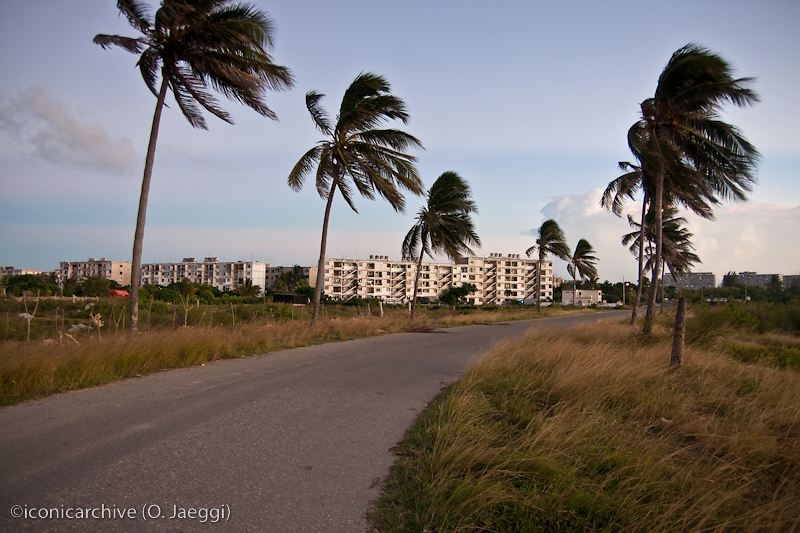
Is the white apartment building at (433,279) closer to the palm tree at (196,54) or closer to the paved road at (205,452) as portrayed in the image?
the palm tree at (196,54)

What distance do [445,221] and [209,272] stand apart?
138125mm

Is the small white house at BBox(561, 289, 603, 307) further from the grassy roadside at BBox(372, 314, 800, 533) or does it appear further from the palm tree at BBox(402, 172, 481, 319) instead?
the grassy roadside at BBox(372, 314, 800, 533)

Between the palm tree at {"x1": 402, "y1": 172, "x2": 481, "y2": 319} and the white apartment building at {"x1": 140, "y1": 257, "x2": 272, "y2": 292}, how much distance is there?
118 m

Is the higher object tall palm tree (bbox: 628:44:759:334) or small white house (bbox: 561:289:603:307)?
tall palm tree (bbox: 628:44:759:334)

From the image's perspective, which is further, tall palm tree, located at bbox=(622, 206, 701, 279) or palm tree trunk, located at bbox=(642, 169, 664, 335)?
tall palm tree, located at bbox=(622, 206, 701, 279)

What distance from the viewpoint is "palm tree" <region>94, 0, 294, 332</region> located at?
1059cm

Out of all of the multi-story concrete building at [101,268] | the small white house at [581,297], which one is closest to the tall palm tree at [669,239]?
the small white house at [581,297]

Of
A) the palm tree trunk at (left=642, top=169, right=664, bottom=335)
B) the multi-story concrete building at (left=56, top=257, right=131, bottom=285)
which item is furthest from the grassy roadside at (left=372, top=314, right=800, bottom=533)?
the multi-story concrete building at (left=56, top=257, right=131, bottom=285)

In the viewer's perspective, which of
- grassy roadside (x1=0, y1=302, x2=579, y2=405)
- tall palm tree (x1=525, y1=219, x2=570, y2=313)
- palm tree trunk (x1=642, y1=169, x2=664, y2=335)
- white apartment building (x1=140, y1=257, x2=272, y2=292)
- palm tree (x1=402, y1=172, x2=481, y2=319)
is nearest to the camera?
grassy roadside (x1=0, y1=302, x2=579, y2=405)

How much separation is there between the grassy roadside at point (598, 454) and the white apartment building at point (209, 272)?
13696 cm

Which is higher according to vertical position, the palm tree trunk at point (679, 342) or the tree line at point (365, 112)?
the tree line at point (365, 112)

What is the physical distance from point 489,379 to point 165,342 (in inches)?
232

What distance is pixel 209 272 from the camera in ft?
495

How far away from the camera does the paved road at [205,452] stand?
3.39 metres
